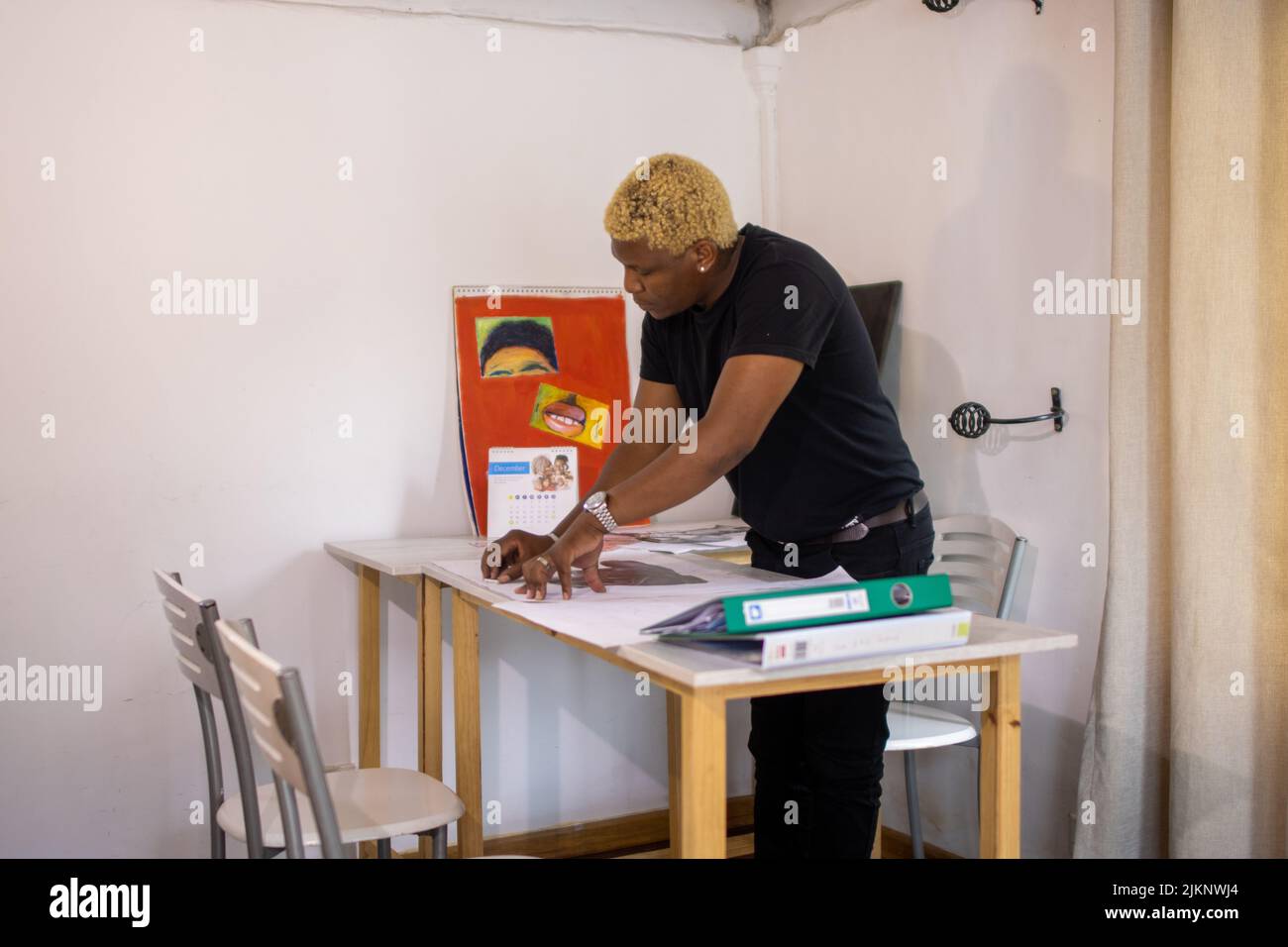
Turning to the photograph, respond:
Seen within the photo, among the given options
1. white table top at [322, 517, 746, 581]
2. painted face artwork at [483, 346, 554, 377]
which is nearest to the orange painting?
painted face artwork at [483, 346, 554, 377]

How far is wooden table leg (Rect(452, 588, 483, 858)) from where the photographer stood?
2564 mm

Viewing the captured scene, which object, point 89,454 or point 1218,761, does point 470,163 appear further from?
point 1218,761

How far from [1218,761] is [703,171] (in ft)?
4.81

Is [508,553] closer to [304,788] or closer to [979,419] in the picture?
[304,788]

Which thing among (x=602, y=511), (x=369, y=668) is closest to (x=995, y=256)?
(x=602, y=511)

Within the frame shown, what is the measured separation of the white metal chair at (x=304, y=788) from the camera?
1.46m

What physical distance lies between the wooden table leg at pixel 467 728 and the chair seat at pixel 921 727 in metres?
0.89

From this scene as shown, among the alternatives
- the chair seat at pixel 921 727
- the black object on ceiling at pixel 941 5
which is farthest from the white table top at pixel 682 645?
the black object on ceiling at pixel 941 5

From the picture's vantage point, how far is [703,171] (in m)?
2.25

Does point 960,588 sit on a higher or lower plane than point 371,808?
higher

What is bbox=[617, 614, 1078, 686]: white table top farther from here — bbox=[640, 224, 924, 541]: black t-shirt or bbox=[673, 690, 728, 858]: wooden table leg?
bbox=[640, 224, 924, 541]: black t-shirt

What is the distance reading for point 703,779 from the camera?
5.03 feet

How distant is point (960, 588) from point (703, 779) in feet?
5.85
